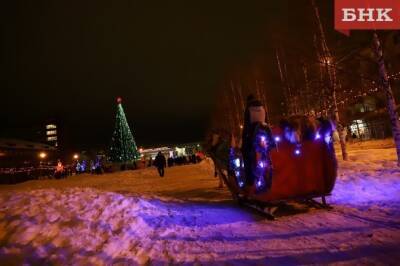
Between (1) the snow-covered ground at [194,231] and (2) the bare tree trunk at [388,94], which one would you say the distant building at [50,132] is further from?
(1) the snow-covered ground at [194,231]

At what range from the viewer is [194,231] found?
7.32m

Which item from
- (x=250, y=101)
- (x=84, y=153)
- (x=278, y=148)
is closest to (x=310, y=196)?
(x=278, y=148)

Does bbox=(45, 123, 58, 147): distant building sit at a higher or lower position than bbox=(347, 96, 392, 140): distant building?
higher

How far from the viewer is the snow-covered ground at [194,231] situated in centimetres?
532

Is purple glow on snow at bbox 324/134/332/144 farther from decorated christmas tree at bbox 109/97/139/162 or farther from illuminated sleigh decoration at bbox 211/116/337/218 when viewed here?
decorated christmas tree at bbox 109/97/139/162

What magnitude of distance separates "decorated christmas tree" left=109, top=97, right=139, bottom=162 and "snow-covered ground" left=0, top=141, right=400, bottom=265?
43.8 meters

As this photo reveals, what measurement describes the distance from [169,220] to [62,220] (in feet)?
7.89

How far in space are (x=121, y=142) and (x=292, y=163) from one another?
1890 inches

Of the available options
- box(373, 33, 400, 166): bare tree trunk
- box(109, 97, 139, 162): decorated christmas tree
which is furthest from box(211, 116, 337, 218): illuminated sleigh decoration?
box(109, 97, 139, 162): decorated christmas tree

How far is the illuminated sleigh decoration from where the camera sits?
7621 mm

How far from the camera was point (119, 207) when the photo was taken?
342 inches

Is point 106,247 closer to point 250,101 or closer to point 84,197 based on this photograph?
point 84,197

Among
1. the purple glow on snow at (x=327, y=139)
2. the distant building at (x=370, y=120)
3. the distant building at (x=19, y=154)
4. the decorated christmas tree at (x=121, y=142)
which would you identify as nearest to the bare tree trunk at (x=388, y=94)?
the purple glow on snow at (x=327, y=139)

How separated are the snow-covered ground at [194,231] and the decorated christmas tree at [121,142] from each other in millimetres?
43846
